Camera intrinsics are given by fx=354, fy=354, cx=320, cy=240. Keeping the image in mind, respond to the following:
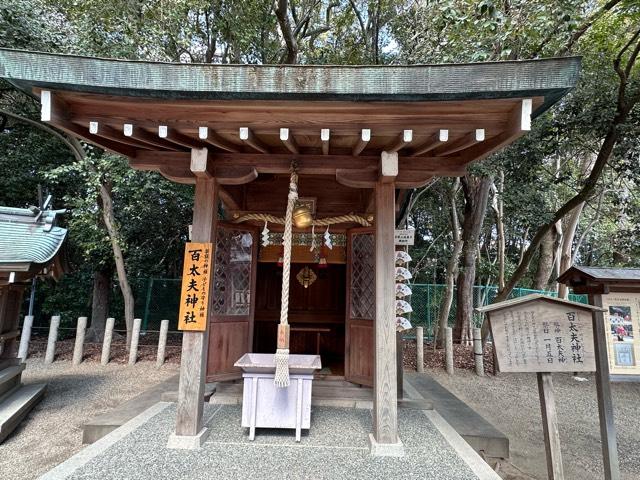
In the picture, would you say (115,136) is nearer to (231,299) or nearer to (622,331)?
(231,299)

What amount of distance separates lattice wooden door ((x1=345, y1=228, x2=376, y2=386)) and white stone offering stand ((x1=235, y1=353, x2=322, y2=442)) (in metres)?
1.40

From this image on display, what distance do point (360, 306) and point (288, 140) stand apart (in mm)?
2619

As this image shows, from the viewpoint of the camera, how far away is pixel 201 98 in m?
2.72

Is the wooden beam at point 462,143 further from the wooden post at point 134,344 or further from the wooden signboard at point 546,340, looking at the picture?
the wooden post at point 134,344

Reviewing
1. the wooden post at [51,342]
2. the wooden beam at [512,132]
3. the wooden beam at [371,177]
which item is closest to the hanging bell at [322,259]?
the wooden beam at [371,177]

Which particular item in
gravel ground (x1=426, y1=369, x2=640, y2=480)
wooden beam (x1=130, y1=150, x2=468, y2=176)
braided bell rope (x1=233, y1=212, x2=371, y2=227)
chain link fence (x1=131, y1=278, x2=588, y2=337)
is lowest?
gravel ground (x1=426, y1=369, x2=640, y2=480)

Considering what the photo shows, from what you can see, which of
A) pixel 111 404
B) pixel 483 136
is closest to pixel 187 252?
pixel 483 136

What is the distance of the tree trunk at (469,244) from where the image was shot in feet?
30.2

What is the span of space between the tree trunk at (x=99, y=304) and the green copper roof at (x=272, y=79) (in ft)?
28.6

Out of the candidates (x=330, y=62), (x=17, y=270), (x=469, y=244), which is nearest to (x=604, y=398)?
(x=469, y=244)

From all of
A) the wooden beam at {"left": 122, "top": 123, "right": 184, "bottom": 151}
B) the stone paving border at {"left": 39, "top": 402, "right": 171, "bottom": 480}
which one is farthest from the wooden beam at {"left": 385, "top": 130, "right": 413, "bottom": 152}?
the stone paving border at {"left": 39, "top": 402, "right": 171, "bottom": 480}

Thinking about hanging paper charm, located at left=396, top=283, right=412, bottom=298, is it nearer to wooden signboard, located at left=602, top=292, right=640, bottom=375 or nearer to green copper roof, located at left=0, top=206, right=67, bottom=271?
wooden signboard, located at left=602, top=292, right=640, bottom=375

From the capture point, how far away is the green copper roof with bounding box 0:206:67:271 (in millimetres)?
4594

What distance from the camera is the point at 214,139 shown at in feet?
10.6
